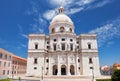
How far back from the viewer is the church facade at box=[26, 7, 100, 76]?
51.4 m

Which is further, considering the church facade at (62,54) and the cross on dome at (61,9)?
the cross on dome at (61,9)

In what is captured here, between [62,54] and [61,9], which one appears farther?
[61,9]

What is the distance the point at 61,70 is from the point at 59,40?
1080 cm

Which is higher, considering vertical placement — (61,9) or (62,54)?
(61,9)

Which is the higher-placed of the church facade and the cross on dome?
the cross on dome

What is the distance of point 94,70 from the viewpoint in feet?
170

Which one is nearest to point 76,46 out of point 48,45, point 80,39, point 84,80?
point 80,39

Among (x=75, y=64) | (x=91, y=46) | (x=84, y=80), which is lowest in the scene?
(x=84, y=80)

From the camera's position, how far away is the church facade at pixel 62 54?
51406 millimetres

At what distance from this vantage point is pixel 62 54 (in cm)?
5156

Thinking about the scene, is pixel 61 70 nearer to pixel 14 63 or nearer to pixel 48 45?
pixel 48 45

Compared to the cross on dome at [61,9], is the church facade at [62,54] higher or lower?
lower

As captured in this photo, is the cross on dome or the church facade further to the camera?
the cross on dome

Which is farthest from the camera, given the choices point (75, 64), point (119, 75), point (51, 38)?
point (51, 38)
